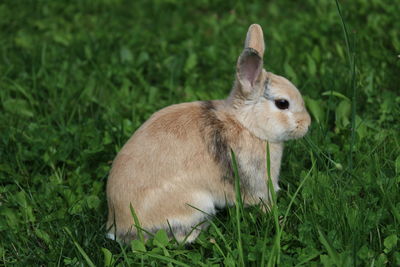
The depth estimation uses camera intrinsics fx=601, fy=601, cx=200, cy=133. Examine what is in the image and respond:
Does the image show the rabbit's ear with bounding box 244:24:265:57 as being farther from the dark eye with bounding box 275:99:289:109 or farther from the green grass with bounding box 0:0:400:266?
the green grass with bounding box 0:0:400:266

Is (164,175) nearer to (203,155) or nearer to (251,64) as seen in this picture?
(203,155)

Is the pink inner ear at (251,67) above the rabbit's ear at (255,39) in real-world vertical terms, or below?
below

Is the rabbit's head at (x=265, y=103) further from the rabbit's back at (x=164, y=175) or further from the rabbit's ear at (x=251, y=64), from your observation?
the rabbit's back at (x=164, y=175)

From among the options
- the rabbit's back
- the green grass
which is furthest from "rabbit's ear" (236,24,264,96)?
the green grass

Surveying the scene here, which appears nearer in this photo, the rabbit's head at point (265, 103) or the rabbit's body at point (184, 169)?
the rabbit's body at point (184, 169)

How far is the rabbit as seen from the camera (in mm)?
3305

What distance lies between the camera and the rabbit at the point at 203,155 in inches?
130

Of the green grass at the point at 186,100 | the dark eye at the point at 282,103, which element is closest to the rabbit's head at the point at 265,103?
the dark eye at the point at 282,103

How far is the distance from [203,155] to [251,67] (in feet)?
1.85

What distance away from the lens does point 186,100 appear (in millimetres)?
4812

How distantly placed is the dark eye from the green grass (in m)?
0.30

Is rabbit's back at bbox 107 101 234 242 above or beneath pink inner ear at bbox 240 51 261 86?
beneath

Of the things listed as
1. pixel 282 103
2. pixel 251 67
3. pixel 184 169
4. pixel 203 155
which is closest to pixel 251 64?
pixel 251 67

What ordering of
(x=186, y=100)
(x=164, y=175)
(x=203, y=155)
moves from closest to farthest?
(x=164, y=175) → (x=203, y=155) → (x=186, y=100)
